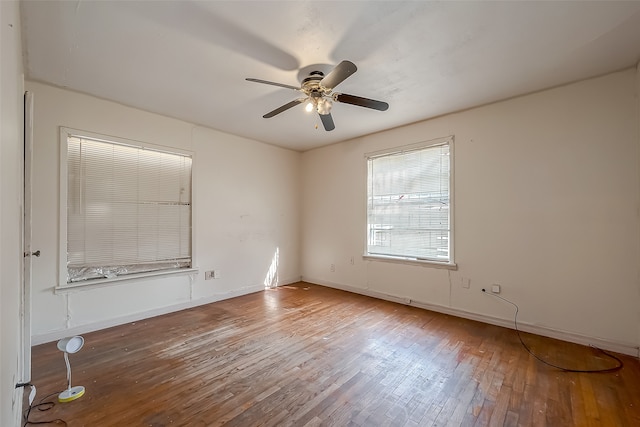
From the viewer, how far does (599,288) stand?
268cm

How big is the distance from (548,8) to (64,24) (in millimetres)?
3390

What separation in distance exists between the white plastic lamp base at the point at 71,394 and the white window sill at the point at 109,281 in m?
1.38

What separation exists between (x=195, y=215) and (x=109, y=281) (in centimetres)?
129

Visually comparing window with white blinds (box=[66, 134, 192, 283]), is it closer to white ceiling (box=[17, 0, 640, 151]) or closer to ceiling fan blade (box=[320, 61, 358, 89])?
white ceiling (box=[17, 0, 640, 151])

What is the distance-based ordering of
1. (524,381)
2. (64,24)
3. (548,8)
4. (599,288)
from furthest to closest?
(599,288), (524,381), (64,24), (548,8)

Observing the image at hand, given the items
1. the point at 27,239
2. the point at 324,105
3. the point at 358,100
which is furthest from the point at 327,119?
the point at 27,239

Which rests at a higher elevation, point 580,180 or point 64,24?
point 64,24

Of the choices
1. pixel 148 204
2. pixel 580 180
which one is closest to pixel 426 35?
pixel 580 180

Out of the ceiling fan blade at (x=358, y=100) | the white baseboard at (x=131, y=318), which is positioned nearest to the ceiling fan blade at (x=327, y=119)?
the ceiling fan blade at (x=358, y=100)

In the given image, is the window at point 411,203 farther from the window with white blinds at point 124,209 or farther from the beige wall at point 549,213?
the window with white blinds at point 124,209

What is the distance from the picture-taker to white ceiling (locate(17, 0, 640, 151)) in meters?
1.84

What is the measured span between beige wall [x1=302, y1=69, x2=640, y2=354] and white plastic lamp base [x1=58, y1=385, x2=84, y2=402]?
3.64m

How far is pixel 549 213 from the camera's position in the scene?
2928 mm

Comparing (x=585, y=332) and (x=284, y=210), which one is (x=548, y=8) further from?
(x=284, y=210)
